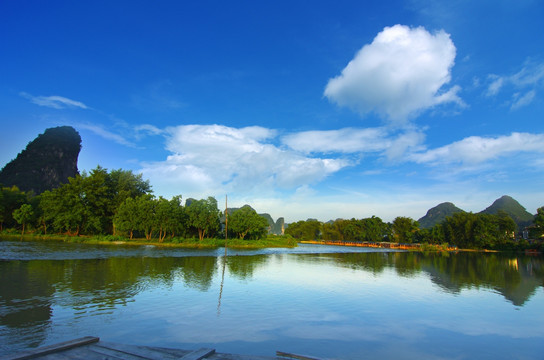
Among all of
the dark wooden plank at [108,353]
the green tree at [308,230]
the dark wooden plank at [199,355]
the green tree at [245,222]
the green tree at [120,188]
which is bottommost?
the green tree at [308,230]

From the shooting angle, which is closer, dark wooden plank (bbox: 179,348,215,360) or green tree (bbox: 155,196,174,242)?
dark wooden plank (bbox: 179,348,215,360)

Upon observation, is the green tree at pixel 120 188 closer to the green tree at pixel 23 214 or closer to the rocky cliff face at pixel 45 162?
the green tree at pixel 23 214

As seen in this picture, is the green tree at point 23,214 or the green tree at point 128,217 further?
the green tree at point 23,214

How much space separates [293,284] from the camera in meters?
22.6

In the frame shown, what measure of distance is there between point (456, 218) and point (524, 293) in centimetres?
9133

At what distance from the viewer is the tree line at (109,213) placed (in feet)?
202

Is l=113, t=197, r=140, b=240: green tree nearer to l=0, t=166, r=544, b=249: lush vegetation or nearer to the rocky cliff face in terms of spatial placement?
l=0, t=166, r=544, b=249: lush vegetation

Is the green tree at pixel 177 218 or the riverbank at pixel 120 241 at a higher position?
the green tree at pixel 177 218

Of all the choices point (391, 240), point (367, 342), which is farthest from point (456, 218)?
point (367, 342)

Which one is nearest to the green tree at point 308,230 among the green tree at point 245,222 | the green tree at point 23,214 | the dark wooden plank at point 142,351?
the green tree at point 245,222

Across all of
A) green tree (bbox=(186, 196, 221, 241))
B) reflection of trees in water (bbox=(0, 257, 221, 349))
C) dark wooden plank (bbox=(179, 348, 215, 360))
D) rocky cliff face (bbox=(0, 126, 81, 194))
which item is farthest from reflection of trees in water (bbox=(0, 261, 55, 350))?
rocky cliff face (bbox=(0, 126, 81, 194))

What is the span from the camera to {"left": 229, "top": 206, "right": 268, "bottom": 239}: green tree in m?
74.2

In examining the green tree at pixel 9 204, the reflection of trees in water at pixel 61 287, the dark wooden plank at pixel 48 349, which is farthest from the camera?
the green tree at pixel 9 204

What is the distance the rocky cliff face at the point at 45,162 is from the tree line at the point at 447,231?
5616 inches
